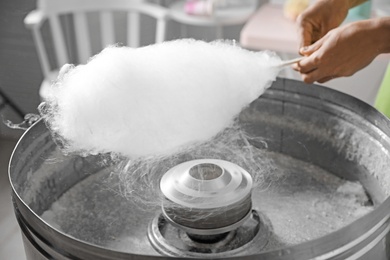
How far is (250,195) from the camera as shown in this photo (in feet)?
3.47

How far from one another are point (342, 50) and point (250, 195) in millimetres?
356

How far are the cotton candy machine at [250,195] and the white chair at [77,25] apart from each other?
4.53 ft

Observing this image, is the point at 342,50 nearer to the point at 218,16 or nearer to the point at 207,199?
the point at 207,199

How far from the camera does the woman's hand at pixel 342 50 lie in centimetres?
114

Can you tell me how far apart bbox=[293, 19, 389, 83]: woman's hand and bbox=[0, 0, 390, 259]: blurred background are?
731 millimetres

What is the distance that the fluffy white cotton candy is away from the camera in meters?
0.97

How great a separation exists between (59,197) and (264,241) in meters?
0.48

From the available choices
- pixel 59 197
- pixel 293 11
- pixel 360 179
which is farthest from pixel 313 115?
pixel 293 11

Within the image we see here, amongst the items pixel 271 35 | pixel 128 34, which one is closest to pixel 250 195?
pixel 271 35

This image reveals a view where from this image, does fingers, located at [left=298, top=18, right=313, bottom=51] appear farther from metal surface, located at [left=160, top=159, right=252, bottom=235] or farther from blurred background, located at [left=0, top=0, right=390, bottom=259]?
blurred background, located at [left=0, top=0, right=390, bottom=259]

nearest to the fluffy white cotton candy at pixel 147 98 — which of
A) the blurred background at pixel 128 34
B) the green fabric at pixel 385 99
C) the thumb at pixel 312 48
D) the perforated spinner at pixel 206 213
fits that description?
the perforated spinner at pixel 206 213

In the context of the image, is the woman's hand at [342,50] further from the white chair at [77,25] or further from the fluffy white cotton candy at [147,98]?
the white chair at [77,25]

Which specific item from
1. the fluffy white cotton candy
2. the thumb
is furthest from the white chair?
the fluffy white cotton candy

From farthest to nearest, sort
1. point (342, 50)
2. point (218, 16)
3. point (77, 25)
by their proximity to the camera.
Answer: point (77, 25)
point (218, 16)
point (342, 50)
